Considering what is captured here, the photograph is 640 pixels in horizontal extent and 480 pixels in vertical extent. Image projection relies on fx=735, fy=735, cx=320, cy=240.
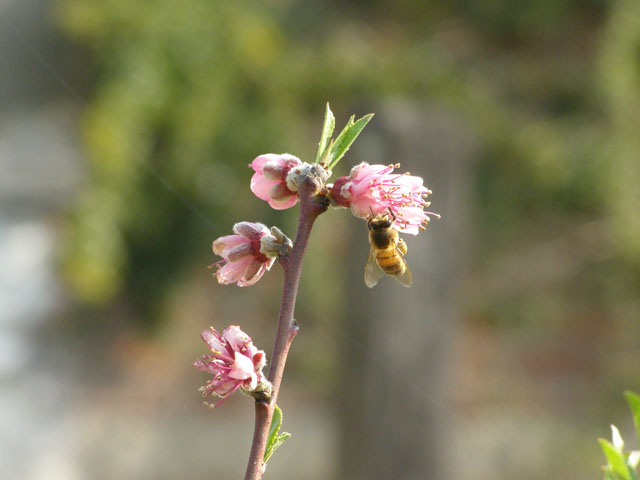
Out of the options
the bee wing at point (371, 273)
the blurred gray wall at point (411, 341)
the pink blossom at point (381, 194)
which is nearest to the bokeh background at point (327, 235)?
the blurred gray wall at point (411, 341)

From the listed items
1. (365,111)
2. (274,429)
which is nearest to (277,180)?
(274,429)

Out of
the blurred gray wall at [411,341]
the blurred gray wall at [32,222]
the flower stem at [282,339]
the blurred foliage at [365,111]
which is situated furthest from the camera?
the blurred gray wall at [32,222]

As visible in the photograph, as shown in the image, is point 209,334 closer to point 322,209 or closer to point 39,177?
point 322,209

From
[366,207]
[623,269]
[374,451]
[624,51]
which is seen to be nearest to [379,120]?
[374,451]

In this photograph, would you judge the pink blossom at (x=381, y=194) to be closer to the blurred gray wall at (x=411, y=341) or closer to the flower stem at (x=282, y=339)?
the flower stem at (x=282, y=339)

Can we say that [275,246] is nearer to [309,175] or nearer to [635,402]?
[309,175]

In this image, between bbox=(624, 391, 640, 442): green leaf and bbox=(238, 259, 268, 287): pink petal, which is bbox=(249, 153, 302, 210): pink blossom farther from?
bbox=(624, 391, 640, 442): green leaf
